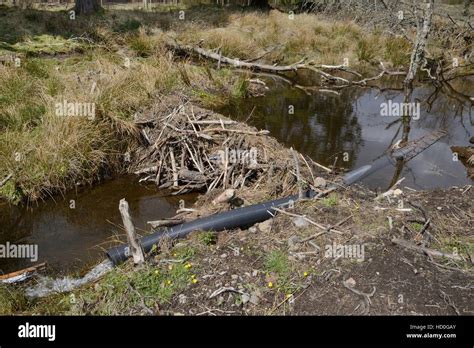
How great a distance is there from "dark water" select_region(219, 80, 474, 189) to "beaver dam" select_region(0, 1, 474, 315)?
5cm

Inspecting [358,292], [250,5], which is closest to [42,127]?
[358,292]

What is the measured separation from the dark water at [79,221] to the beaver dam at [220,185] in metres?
0.03

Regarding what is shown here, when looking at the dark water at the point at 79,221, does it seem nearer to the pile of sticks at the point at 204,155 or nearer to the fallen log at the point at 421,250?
the pile of sticks at the point at 204,155

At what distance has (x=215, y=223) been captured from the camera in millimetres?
4879

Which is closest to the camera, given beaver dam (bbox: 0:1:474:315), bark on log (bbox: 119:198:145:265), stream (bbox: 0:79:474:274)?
beaver dam (bbox: 0:1:474:315)

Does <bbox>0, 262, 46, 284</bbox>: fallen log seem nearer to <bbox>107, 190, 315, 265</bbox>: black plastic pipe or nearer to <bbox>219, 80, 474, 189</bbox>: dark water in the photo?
<bbox>107, 190, 315, 265</bbox>: black plastic pipe

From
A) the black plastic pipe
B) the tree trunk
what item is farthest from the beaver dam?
the tree trunk

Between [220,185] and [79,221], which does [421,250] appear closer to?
[220,185]

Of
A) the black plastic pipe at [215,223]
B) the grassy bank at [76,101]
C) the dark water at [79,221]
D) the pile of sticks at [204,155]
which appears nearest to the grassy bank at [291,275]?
the black plastic pipe at [215,223]

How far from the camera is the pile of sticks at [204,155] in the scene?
21.1ft

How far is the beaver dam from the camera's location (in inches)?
156
